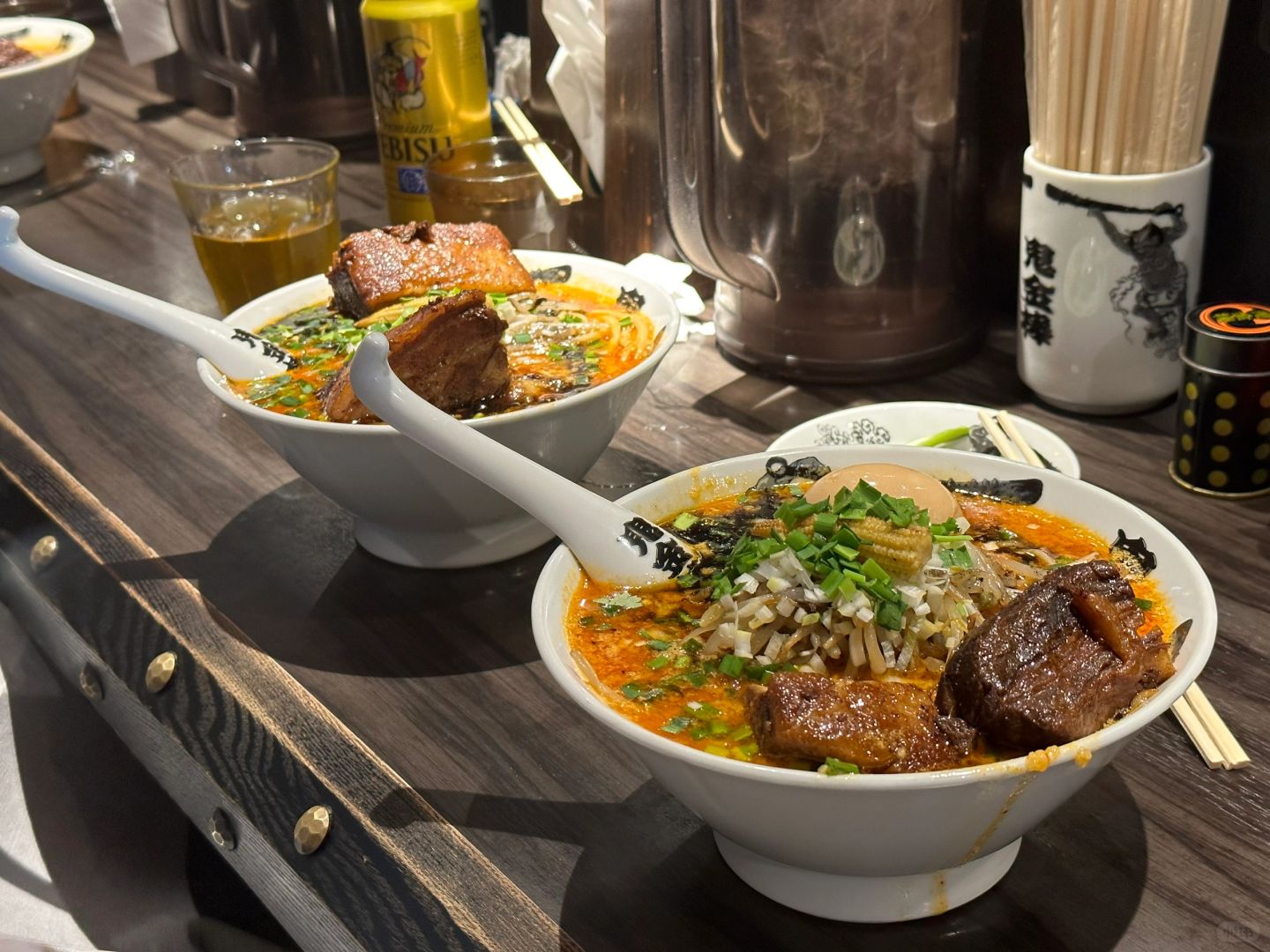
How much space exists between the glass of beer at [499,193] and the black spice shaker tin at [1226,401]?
2.66 feet

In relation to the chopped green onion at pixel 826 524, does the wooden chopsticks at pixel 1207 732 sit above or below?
below

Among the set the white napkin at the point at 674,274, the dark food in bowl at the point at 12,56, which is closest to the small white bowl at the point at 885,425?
the white napkin at the point at 674,274

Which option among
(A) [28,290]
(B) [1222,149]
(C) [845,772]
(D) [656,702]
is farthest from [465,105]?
(C) [845,772]

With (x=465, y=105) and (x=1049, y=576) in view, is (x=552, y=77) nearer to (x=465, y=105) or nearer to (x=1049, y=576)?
(x=465, y=105)

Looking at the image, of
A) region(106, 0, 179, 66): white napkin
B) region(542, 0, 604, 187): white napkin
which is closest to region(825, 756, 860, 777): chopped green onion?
region(542, 0, 604, 187): white napkin

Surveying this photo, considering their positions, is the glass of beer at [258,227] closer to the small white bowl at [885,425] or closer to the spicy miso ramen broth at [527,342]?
the spicy miso ramen broth at [527,342]

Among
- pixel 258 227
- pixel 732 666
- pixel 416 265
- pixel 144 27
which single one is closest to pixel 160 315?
pixel 416 265

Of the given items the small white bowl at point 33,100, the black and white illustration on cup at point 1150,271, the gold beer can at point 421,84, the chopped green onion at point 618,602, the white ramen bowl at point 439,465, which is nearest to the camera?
the chopped green onion at point 618,602

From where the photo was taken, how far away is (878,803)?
648 mm

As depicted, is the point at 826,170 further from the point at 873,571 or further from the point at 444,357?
the point at 873,571

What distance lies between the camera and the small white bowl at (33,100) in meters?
2.35

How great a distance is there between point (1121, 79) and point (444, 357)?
67 cm

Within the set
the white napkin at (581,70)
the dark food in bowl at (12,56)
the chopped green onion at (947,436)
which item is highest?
the white napkin at (581,70)

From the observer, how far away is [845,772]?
67 cm
